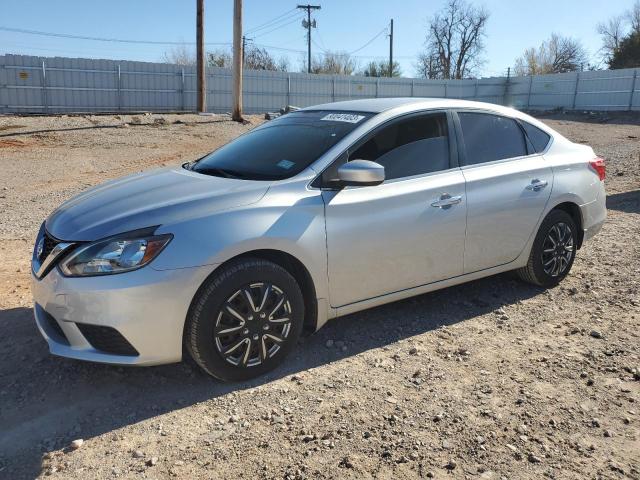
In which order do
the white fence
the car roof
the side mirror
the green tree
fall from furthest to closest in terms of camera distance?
the green tree
the white fence
the car roof
the side mirror

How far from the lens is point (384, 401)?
3.38 metres

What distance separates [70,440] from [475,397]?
7.34 feet

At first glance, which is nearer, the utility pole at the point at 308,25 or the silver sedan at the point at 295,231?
the silver sedan at the point at 295,231

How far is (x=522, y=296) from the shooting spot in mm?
5133

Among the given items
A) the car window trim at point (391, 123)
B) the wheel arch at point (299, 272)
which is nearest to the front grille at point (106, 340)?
the wheel arch at point (299, 272)

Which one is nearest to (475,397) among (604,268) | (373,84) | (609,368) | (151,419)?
(609,368)

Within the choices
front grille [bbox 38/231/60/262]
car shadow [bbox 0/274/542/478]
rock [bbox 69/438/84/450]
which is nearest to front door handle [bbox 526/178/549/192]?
car shadow [bbox 0/274/542/478]

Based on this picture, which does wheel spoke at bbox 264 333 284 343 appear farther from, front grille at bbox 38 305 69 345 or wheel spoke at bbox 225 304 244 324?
front grille at bbox 38 305 69 345

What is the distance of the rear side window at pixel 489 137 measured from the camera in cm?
462

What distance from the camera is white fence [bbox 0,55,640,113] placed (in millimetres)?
23750

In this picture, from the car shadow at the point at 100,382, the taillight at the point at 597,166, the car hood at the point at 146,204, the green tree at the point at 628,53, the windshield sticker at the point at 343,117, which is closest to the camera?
the car shadow at the point at 100,382

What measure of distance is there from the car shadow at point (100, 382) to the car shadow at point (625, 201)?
535 centimetres

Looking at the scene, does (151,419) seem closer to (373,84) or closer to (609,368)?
(609,368)

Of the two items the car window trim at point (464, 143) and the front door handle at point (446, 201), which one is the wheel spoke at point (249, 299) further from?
the car window trim at point (464, 143)
